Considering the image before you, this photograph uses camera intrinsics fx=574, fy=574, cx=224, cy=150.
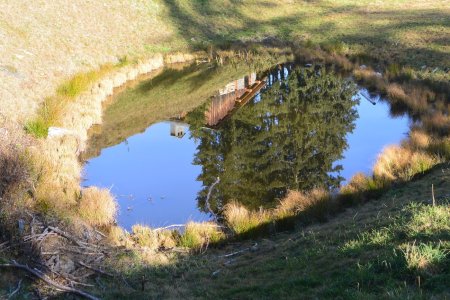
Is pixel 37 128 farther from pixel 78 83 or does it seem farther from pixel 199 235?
pixel 199 235

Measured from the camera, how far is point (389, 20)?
36062 mm

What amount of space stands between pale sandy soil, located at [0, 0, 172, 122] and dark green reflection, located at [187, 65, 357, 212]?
19.4 feet

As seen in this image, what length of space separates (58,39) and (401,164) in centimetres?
1806

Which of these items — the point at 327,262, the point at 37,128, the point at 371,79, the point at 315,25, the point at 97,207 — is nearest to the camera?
the point at 327,262

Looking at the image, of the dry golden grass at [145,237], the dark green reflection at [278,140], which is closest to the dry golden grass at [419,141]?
the dark green reflection at [278,140]

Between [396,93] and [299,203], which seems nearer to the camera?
[299,203]

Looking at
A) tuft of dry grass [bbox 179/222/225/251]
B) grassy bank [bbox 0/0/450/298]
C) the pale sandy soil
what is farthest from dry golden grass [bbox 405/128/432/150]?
the pale sandy soil

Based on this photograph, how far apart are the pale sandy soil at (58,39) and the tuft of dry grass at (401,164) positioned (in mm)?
10369

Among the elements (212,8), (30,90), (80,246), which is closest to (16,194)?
(80,246)

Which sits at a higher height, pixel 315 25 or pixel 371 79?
pixel 315 25

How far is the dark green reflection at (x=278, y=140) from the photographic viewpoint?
15.4 metres

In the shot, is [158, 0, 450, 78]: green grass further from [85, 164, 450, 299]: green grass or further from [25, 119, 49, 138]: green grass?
[85, 164, 450, 299]: green grass

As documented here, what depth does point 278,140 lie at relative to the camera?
19.0m

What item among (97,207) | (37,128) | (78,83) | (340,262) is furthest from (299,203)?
(78,83)
